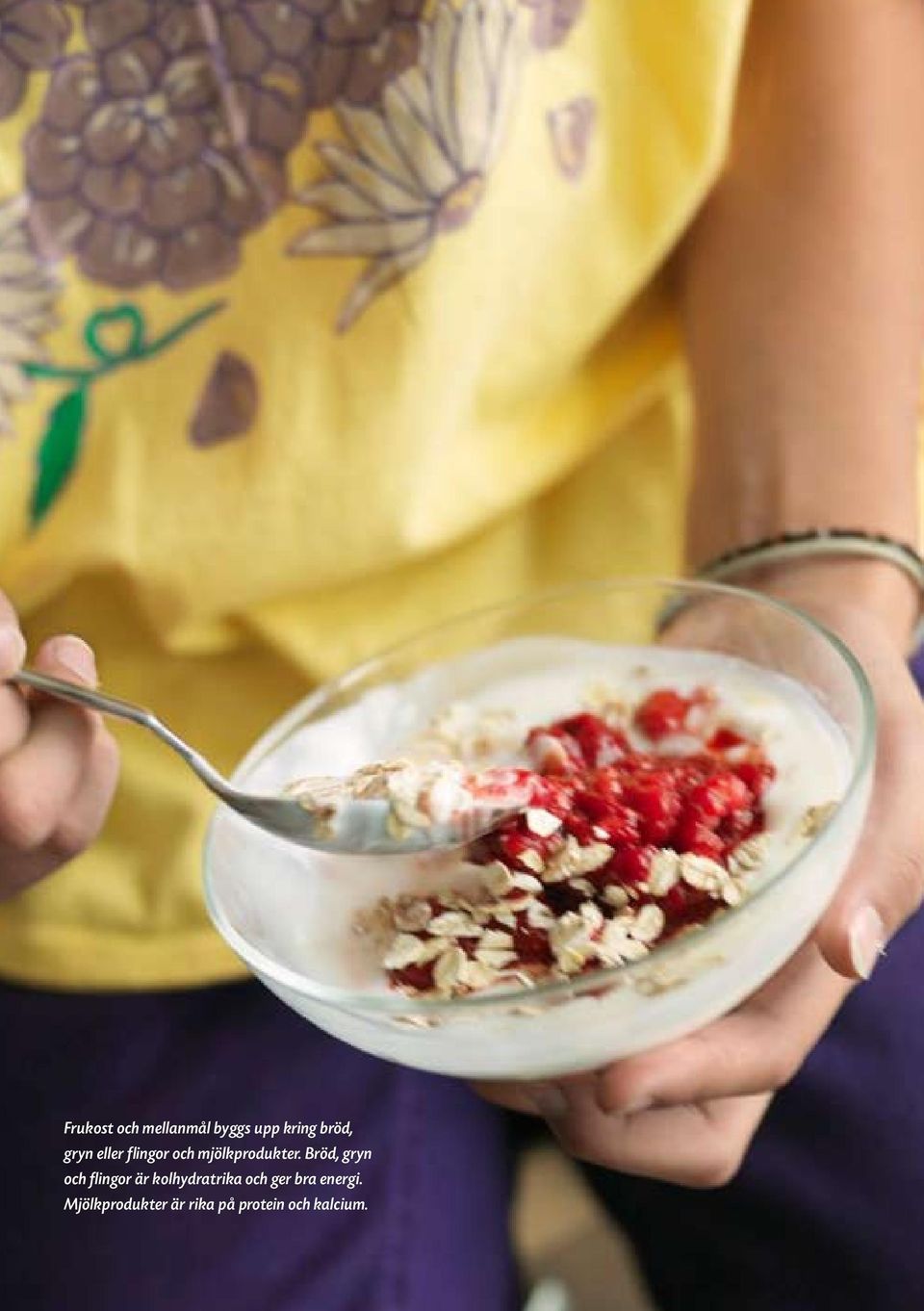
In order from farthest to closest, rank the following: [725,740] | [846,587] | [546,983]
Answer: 1. [846,587]
2. [725,740]
3. [546,983]

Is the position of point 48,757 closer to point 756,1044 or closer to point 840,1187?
point 756,1044

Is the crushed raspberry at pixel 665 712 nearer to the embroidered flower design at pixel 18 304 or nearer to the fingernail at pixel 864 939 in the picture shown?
the fingernail at pixel 864 939

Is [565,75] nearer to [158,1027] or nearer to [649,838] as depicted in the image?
[649,838]

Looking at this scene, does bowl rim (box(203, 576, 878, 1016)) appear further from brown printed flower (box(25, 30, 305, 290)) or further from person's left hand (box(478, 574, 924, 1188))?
brown printed flower (box(25, 30, 305, 290))

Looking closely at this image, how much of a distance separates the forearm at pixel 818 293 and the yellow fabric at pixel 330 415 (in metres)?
0.05

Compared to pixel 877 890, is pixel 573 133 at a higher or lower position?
higher

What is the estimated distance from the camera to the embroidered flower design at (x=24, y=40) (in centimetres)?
54

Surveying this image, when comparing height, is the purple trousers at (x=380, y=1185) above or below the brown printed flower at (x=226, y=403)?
below

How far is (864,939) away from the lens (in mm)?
482

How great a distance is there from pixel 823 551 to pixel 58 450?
0.33 metres

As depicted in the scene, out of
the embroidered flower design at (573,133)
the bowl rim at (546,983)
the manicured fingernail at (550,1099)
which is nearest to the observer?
the bowl rim at (546,983)

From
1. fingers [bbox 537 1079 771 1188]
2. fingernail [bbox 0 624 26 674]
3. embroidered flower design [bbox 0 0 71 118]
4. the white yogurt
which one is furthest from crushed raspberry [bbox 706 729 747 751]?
embroidered flower design [bbox 0 0 71 118]

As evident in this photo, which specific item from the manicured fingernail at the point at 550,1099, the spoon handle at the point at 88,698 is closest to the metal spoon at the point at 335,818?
the spoon handle at the point at 88,698

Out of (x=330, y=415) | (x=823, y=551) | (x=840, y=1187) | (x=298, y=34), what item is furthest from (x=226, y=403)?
(x=840, y=1187)
